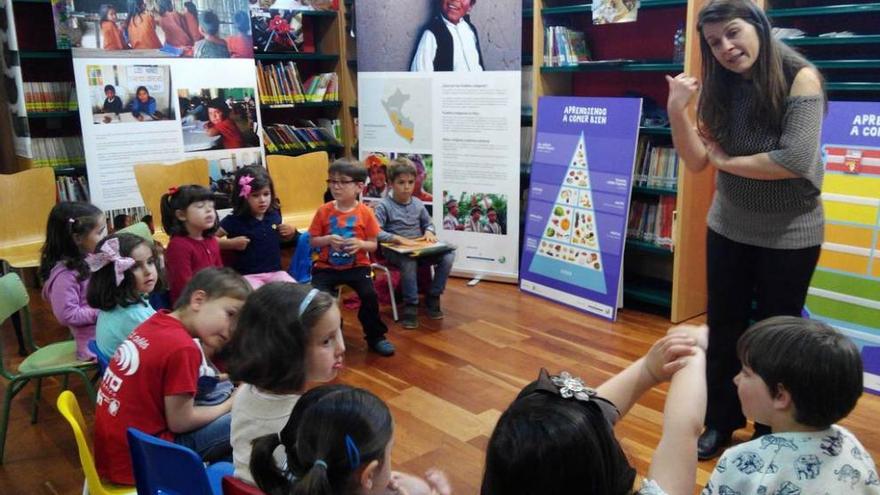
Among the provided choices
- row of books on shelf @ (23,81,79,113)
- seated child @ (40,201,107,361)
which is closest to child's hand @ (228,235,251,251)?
seated child @ (40,201,107,361)

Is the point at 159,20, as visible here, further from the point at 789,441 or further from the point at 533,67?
the point at 789,441

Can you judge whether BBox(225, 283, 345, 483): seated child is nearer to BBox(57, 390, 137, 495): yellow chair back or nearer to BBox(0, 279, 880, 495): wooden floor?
BBox(57, 390, 137, 495): yellow chair back

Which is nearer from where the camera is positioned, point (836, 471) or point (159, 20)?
point (836, 471)

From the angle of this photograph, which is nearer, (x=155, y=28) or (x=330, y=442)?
(x=330, y=442)

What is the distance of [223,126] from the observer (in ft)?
17.0

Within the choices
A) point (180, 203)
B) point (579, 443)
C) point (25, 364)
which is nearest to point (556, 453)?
point (579, 443)

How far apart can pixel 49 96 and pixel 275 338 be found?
404 centimetres

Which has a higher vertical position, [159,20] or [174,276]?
[159,20]

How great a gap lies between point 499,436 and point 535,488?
8 centimetres

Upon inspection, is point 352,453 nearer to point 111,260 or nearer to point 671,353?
point 671,353

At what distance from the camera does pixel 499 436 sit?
99cm

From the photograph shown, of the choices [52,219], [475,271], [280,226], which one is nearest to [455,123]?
[475,271]

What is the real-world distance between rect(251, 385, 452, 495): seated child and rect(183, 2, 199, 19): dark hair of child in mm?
4366

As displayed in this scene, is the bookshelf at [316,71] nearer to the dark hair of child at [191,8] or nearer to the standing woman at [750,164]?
the dark hair of child at [191,8]
